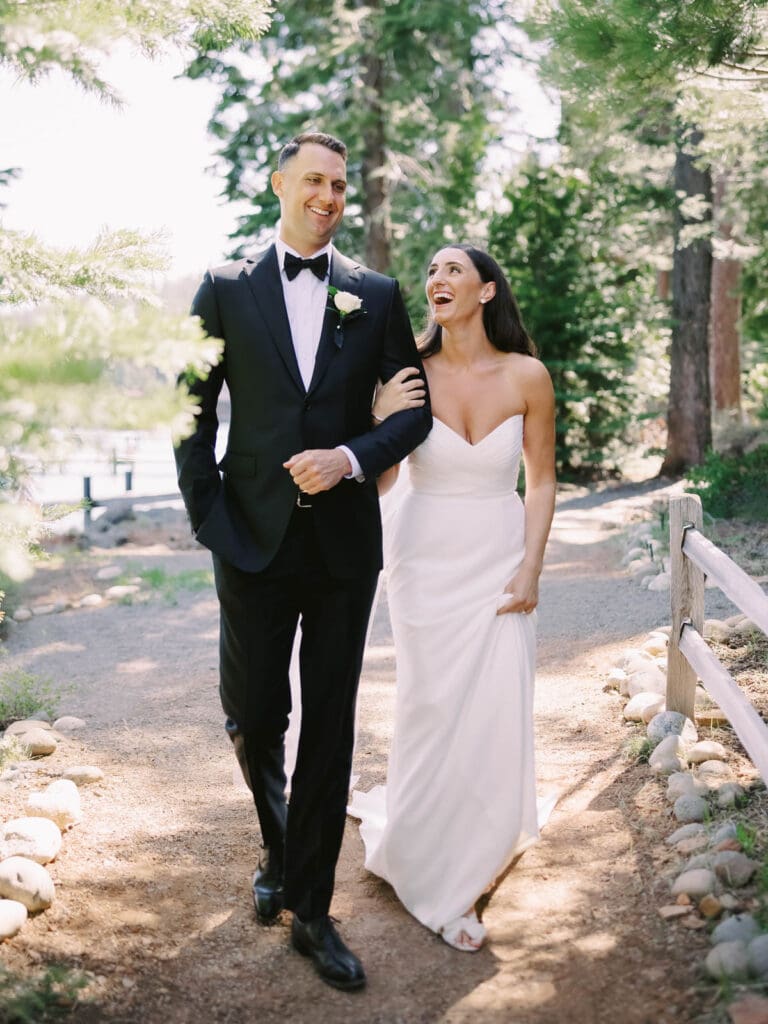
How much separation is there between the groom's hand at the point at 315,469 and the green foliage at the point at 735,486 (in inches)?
280

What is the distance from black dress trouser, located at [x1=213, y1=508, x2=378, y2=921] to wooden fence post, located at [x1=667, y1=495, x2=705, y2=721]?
2204 mm

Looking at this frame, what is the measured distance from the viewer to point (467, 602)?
3.63 meters

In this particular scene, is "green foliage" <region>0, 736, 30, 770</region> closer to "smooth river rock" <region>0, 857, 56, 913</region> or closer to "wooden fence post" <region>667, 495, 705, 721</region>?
"smooth river rock" <region>0, 857, 56, 913</region>

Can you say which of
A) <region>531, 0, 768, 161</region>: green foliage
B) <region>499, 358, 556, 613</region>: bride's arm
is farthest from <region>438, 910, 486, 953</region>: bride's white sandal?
<region>531, 0, 768, 161</region>: green foliage

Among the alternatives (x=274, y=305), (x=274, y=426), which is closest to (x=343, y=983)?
(x=274, y=426)

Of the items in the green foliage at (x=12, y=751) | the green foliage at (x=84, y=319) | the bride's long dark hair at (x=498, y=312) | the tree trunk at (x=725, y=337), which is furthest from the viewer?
the tree trunk at (x=725, y=337)

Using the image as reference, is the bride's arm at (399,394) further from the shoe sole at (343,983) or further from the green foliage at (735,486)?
A: the green foliage at (735,486)

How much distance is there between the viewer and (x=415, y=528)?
12.2ft

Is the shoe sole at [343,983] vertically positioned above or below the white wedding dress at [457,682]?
below

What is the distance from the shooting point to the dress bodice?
144 inches

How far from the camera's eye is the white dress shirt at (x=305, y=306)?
321 centimetres

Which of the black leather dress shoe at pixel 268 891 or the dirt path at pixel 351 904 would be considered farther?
the black leather dress shoe at pixel 268 891

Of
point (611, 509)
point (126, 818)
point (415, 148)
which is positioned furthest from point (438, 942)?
point (415, 148)

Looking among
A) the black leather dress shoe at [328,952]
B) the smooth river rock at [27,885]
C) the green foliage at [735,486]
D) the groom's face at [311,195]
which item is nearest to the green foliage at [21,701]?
the smooth river rock at [27,885]
